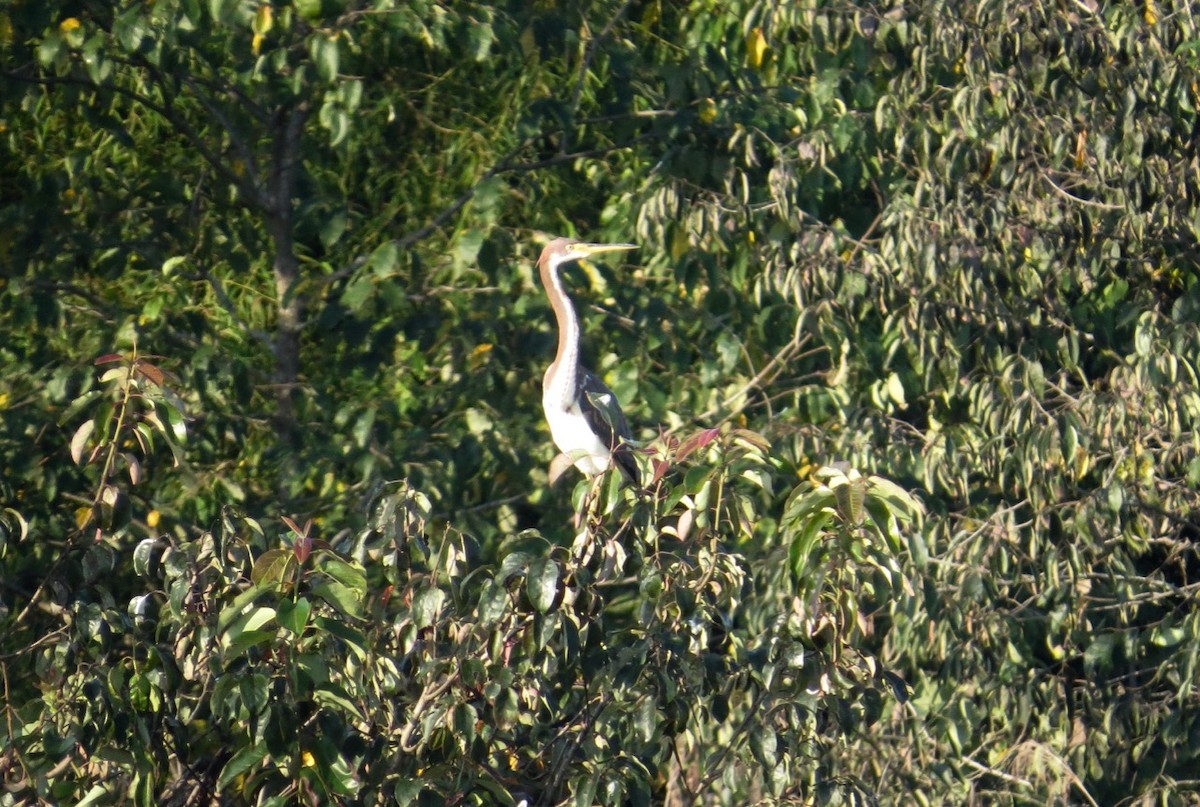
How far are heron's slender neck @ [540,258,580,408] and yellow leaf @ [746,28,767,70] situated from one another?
1432 mm

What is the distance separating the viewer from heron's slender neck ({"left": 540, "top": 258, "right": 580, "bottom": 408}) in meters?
4.43

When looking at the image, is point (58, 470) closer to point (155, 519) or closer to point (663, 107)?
point (155, 519)

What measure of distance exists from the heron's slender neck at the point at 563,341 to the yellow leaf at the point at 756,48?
1432mm

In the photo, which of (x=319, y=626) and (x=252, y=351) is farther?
(x=252, y=351)

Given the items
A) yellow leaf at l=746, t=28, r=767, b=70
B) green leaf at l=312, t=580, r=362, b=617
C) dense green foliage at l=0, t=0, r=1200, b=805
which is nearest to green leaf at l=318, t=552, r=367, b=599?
green leaf at l=312, t=580, r=362, b=617

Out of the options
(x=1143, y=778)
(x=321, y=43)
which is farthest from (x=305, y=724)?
(x=1143, y=778)

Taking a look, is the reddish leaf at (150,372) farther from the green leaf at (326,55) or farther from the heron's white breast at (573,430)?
the heron's white breast at (573,430)

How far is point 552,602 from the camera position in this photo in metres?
2.43

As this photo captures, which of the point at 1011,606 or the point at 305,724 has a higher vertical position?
the point at 305,724

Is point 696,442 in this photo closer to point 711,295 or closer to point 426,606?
point 426,606

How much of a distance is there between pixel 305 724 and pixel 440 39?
2.27 metres

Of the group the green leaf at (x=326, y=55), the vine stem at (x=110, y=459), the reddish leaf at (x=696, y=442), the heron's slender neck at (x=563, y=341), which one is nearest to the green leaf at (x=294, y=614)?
the vine stem at (x=110, y=459)

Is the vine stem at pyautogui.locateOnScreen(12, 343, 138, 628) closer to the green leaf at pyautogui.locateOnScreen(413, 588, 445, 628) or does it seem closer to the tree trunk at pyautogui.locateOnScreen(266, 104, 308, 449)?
the green leaf at pyautogui.locateOnScreen(413, 588, 445, 628)

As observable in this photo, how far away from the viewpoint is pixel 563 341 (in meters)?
4.46
